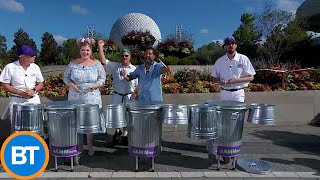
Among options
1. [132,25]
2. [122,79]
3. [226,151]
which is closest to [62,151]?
[122,79]

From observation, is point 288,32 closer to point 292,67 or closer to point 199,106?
point 292,67

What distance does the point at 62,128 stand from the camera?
476 cm

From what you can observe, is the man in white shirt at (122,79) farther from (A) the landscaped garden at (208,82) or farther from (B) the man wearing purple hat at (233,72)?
(A) the landscaped garden at (208,82)

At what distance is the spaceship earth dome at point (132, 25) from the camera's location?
46.4m

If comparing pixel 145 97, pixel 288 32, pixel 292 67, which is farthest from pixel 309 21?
pixel 145 97

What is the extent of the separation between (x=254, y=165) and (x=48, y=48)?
3128cm

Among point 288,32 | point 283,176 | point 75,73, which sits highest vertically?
point 288,32

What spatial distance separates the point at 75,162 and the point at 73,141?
0.55 metres

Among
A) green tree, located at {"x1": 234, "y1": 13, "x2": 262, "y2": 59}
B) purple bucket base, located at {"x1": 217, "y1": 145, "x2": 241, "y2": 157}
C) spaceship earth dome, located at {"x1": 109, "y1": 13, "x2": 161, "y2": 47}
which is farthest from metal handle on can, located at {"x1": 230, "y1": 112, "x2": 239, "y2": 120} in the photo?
spaceship earth dome, located at {"x1": 109, "y1": 13, "x2": 161, "y2": 47}

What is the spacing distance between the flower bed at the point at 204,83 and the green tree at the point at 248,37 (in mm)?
15691

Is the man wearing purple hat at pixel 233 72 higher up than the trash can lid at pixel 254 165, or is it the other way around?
the man wearing purple hat at pixel 233 72

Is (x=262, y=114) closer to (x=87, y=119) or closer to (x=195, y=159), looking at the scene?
(x=195, y=159)

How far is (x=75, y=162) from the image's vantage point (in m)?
5.25

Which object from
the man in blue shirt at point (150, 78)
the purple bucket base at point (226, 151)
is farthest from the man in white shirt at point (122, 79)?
the purple bucket base at point (226, 151)
